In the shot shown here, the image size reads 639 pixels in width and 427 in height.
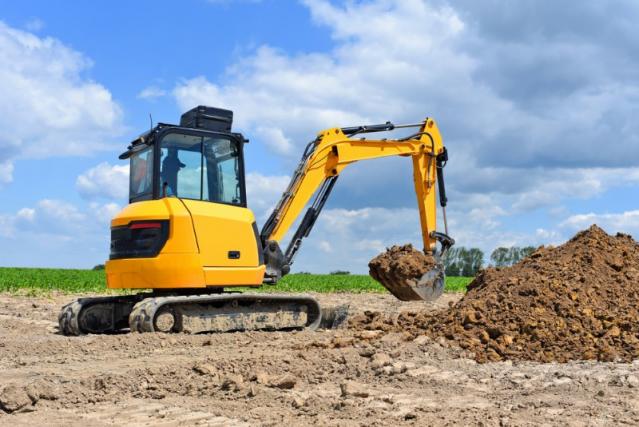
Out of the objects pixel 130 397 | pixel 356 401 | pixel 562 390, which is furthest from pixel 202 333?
pixel 562 390

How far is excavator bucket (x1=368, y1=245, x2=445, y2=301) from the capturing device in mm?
13219

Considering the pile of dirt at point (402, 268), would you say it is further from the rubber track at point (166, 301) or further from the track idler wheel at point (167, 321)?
the track idler wheel at point (167, 321)

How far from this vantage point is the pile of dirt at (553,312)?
29.5 ft

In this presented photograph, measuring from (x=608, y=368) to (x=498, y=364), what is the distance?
Answer: 1.25m

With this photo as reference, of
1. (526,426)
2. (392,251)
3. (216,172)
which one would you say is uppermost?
(216,172)

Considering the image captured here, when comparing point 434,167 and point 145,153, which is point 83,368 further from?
point 434,167

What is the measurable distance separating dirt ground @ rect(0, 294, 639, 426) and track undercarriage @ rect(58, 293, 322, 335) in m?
0.50

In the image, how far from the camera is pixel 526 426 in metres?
5.61

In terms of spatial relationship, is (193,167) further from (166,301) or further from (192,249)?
(166,301)

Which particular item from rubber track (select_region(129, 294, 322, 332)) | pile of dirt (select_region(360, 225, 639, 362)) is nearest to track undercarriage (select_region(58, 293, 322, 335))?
rubber track (select_region(129, 294, 322, 332))

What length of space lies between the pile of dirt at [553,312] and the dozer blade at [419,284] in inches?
56.0

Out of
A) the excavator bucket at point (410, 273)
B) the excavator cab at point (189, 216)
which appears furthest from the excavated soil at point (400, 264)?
the excavator cab at point (189, 216)

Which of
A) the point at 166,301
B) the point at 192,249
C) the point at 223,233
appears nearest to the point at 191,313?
the point at 166,301

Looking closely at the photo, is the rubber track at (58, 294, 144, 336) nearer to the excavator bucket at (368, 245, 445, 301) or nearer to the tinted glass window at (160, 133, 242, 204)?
the tinted glass window at (160, 133, 242, 204)
